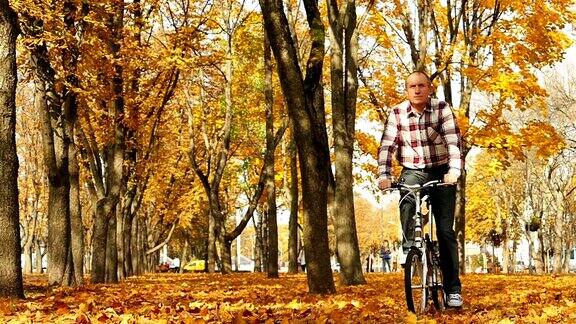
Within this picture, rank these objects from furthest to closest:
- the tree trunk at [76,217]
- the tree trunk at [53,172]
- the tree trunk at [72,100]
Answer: the tree trunk at [76,217] < the tree trunk at [72,100] < the tree trunk at [53,172]

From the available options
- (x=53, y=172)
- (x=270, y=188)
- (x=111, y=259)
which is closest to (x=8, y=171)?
(x=53, y=172)

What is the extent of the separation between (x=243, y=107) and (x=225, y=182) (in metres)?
10.1

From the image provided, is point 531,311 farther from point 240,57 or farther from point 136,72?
point 240,57

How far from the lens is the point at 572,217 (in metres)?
59.5

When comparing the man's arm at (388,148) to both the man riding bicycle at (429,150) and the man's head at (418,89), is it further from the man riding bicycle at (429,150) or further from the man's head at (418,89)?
the man's head at (418,89)

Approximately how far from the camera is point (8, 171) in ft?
31.0

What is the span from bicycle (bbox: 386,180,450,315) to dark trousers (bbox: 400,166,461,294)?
0.06 metres

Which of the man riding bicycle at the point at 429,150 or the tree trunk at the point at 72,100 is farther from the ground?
the tree trunk at the point at 72,100

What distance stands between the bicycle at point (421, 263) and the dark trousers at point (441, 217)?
61 millimetres

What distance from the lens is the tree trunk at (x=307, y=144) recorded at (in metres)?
9.66

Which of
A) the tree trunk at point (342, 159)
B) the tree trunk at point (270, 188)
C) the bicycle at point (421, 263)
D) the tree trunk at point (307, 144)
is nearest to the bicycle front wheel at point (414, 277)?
the bicycle at point (421, 263)

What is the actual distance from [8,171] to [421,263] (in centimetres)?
552

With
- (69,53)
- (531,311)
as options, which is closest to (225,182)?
(69,53)

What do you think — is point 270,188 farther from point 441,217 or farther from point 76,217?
point 441,217
